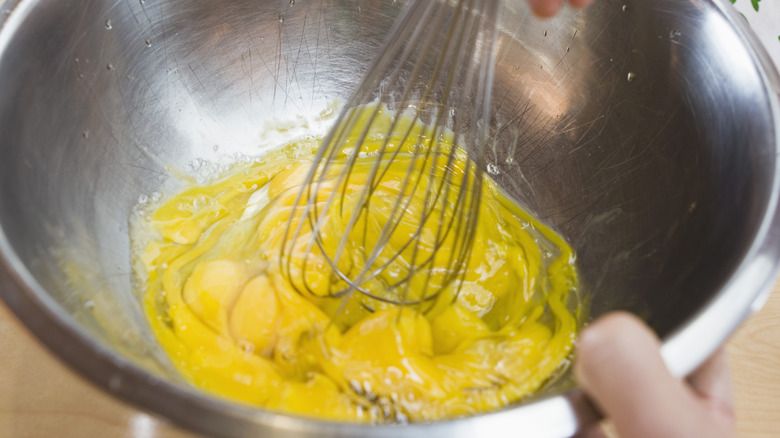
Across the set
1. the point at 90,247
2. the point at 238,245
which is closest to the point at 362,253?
the point at 238,245

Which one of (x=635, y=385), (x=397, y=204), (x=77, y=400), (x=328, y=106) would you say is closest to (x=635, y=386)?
(x=635, y=385)

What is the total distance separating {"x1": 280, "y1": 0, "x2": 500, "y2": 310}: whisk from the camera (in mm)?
613

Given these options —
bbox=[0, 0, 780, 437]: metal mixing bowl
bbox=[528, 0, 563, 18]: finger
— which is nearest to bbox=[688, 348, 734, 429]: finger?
bbox=[0, 0, 780, 437]: metal mixing bowl

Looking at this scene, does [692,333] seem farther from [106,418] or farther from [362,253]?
[106,418]

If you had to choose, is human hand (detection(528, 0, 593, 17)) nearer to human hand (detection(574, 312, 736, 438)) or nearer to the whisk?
the whisk

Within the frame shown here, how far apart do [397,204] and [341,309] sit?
0.43 feet

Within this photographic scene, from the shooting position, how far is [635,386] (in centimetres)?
34

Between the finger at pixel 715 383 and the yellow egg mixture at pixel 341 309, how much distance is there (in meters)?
0.16

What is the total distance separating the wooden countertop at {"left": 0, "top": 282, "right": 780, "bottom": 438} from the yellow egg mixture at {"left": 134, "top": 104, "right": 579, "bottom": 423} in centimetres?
8

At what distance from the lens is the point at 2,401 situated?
1.90ft

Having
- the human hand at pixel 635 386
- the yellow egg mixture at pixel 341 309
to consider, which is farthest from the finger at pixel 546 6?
the human hand at pixel 635 386

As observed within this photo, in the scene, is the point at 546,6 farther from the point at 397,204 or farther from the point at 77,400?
the point at 77,400

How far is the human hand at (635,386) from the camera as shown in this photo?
1.12 ft

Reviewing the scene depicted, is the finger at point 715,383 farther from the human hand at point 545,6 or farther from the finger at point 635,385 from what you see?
the human hand at point 545,6
